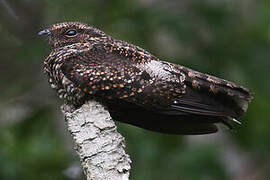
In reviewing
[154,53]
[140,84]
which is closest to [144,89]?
[140,84]

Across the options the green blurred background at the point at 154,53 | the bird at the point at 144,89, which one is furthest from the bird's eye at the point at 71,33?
the green blurred background at the point at 154,53

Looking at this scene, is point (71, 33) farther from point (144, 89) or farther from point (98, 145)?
point (98, 145)

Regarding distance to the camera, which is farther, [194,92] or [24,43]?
[24,43]

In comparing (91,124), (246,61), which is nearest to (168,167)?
(246,61)

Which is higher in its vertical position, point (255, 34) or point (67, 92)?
point (255, 34)

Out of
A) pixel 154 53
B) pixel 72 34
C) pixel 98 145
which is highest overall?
pixel 154 53

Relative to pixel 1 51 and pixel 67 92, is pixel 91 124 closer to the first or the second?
pixel 67 92

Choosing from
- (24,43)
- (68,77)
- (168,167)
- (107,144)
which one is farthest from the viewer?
(24,43)
